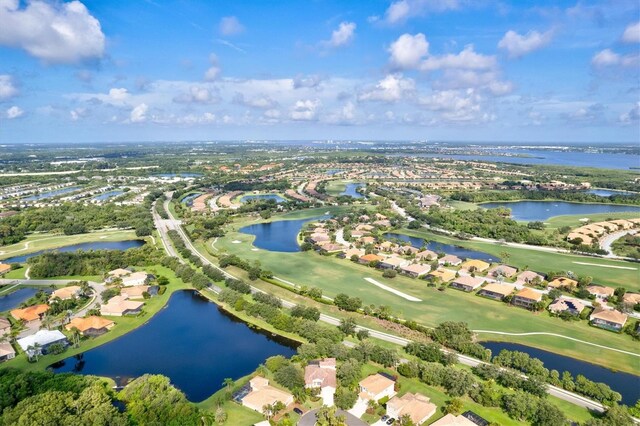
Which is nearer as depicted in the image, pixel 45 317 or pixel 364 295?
pixel 45 317

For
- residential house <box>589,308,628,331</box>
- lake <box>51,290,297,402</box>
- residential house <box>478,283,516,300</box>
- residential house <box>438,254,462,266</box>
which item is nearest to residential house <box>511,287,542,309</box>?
residential house <box>478,283,516,300</box>

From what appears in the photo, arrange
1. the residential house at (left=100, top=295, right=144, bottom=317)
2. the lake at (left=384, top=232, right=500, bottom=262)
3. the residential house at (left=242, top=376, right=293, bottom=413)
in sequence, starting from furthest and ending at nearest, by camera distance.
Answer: the lake at (left=384, top=232, right=500, bottom=262) → the residential house at (left=100, top=295, right=144, bottom=317) → the residential house at (left=242, top=376, right=293, bottom=413)

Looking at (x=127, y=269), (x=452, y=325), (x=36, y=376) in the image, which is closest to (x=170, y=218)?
(x=127, y=269)

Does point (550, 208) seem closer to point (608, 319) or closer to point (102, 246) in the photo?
point (608, 319)

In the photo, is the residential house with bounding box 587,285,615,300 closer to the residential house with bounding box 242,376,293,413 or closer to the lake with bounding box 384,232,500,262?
the lake with bounding box 384,232,500,262

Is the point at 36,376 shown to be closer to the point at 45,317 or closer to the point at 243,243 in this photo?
the point at 45,317
